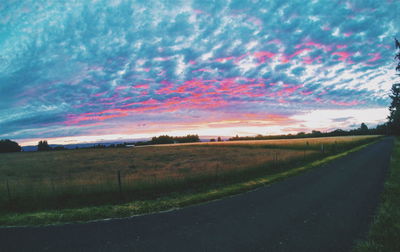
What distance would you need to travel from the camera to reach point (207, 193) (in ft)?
36.2

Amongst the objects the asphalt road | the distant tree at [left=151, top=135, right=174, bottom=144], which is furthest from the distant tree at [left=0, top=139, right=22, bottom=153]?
the asphalt road

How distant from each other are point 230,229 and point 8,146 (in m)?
185

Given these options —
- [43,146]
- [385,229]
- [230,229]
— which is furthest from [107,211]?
[43,146]

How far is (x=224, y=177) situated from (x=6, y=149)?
7066 inches

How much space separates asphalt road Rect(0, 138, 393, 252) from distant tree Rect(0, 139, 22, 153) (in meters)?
177

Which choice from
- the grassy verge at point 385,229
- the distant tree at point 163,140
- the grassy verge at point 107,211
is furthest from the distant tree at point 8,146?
the grassy verge at point 385,229

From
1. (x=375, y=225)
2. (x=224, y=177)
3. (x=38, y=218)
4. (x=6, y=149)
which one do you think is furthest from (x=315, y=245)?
(x=6, y=149)

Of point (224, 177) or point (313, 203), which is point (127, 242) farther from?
point (224, 177)

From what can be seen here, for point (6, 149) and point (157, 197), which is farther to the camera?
point (6, 149)

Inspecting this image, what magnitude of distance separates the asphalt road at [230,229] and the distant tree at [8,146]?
17695cm

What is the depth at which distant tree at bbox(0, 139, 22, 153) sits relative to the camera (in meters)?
130

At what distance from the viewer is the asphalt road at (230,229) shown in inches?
216

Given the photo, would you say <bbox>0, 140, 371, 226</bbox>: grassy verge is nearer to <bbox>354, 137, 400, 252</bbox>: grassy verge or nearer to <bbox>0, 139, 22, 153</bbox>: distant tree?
<bbox>354, 137, 400, 252</bbox>: grassy verge

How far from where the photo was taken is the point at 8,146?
131500 millimetres
